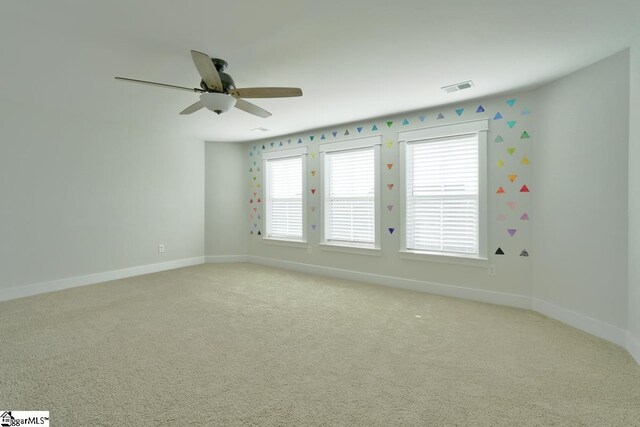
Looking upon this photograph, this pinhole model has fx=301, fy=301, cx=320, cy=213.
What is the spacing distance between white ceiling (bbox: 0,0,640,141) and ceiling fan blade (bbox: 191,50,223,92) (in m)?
0.24

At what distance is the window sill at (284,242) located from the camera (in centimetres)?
523

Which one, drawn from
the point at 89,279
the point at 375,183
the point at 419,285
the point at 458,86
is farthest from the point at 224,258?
the point at 458,86

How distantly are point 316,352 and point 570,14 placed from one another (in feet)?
9.58

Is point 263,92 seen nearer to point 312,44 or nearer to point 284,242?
point 312,44

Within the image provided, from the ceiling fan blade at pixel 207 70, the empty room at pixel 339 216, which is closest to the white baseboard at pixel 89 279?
the empty room at pixel 339 216

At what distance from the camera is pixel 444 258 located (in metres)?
3.80

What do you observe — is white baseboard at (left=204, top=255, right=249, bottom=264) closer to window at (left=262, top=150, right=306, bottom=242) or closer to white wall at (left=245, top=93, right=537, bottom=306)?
window at (left=262, top=150, right=306, bottom=242)

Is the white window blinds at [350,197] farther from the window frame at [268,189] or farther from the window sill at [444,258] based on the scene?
the window sill at [444,258]

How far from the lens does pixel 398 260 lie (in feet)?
13.7

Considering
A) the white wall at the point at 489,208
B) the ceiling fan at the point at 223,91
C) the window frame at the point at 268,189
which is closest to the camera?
the ceiling fan at the point at 223,91

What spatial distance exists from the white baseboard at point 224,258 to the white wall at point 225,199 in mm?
44

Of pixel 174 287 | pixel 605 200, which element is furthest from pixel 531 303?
pixel 174 287

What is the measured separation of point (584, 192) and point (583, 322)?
1188 millimetres

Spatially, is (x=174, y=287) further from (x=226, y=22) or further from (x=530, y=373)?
(x=530, y=373)
